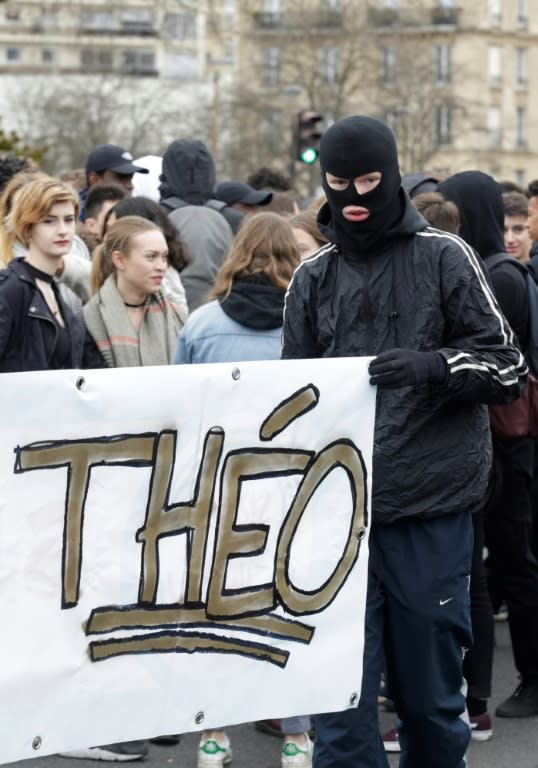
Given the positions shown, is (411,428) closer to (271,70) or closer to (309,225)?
(309,225)

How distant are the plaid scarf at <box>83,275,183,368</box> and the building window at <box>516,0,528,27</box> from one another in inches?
3421

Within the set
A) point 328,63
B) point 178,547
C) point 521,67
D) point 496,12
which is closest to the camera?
point 178,547

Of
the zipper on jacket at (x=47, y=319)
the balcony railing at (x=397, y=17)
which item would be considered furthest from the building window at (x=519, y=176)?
the zipper on jacket at (x=47, y=319)

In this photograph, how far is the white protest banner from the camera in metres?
3.85

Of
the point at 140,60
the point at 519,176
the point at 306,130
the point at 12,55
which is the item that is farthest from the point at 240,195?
the point at 12,55

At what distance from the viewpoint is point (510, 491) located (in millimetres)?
6125

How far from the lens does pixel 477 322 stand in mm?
4309

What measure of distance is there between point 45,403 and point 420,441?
112 cm

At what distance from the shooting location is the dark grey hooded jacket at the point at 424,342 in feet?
14.1

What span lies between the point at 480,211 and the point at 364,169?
1.75 m

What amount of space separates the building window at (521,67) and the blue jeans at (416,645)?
87.6 meters

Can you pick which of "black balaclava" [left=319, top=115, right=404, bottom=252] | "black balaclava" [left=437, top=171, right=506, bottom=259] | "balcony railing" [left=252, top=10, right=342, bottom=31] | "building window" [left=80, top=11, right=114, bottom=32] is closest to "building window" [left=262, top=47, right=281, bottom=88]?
"balcony railing" [left=252, top=10, right=342, bottom=31]

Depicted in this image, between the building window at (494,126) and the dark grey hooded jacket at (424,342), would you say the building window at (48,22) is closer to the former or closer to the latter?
the building window at (494,126)

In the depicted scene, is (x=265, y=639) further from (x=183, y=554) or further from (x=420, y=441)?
(x=420, y=441)
